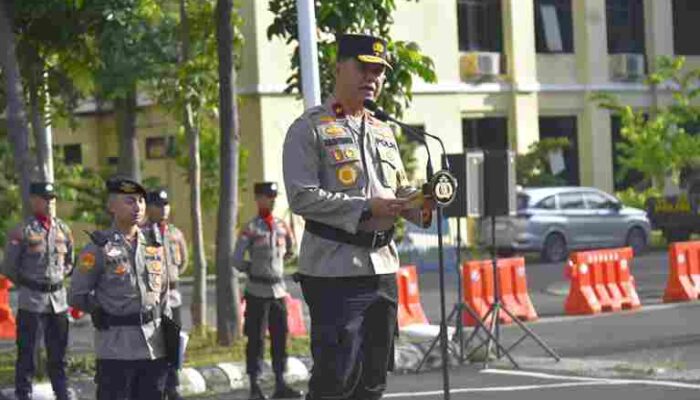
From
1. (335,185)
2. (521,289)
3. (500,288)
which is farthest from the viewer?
(521,289)

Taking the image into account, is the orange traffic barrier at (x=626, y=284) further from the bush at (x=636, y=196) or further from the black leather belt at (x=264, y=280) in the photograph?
the bush at (x=636, y=196)

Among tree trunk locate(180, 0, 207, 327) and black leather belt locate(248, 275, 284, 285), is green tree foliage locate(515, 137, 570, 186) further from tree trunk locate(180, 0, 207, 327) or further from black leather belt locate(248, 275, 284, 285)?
black leather belt locate(248, 275, 284, 285)

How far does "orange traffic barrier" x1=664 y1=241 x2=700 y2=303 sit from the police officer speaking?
16369 millimetres

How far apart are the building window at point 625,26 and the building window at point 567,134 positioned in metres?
2.62

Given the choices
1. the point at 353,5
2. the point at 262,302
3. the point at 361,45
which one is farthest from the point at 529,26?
the point at 361,45

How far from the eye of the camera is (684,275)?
911 inches

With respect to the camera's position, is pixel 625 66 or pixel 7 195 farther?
pixel 625 66

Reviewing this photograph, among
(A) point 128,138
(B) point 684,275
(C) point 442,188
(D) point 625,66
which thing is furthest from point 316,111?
(D) point 625,66

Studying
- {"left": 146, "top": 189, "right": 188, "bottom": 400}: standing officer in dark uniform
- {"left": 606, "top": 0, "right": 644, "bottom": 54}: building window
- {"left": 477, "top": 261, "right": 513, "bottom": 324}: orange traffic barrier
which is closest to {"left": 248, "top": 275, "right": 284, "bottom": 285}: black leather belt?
{"left": 146, "top": 189, "right": 188, "bottom": 400}: standing officer in dark uniform

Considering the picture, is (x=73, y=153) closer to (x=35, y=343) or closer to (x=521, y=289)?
(x=521, y=289)

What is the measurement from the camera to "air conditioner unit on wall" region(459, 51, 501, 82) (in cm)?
4241

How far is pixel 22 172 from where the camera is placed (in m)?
A: 15.5

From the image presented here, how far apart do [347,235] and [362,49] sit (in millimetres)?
799

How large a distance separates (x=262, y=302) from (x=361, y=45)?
745 cm
